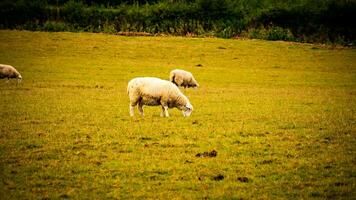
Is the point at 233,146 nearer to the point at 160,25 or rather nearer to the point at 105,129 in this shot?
the point at 105,129

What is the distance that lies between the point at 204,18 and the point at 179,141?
49461 millimetres

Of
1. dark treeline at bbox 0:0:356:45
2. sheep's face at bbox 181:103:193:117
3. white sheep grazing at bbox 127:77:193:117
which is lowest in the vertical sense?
dark treeline at bbox 0:0:356:45

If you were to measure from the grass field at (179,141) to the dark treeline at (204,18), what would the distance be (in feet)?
78.8

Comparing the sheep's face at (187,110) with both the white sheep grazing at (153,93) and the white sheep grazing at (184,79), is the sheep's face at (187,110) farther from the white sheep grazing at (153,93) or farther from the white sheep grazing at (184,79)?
the white sheep grazing at (184,79)

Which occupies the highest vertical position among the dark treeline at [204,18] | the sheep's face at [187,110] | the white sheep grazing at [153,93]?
the white sheep grazing at [153,93]

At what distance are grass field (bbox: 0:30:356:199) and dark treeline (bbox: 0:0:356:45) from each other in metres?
24.0

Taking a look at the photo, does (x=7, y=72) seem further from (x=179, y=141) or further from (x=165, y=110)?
(x=179, y=141)

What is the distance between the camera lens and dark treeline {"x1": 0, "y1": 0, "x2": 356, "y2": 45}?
54469 mm

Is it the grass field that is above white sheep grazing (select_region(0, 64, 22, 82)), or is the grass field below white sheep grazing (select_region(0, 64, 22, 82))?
above

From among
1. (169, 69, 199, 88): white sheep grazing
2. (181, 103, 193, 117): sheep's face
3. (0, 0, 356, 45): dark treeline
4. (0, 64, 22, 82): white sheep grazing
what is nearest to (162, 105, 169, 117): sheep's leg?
→ (181, 103, 193, 117): sheep's face

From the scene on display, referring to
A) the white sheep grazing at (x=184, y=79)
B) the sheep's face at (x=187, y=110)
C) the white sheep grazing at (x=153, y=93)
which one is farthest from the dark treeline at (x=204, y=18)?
the white sheep grazing at (x=153, y=93)

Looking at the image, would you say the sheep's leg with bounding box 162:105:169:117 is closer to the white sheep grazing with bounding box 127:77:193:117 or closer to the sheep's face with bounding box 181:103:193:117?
the white sheep grazing with bounding box 127:77:193:117

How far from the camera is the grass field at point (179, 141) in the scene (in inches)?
333

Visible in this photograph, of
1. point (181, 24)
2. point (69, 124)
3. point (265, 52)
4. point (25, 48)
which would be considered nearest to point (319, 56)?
point (265, 52)
